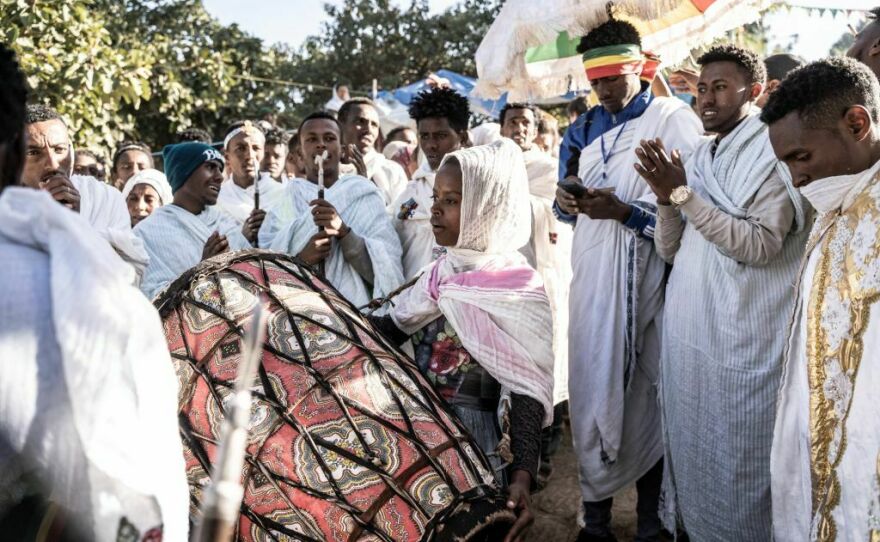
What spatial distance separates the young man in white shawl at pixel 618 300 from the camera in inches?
146

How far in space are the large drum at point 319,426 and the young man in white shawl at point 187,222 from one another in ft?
5.36

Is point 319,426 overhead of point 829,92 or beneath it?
beneath

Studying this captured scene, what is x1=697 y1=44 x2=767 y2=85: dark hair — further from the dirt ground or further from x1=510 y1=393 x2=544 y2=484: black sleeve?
the dirt ground

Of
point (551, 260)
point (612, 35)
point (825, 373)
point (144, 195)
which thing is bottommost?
point (551, 260)

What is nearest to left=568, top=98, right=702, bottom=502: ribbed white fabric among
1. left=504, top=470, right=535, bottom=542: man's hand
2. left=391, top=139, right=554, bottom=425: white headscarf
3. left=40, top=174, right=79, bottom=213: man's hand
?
left=391, top=139, right=554, bottom=425: white headscarf

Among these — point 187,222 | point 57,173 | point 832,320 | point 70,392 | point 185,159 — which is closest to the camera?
point 70,392

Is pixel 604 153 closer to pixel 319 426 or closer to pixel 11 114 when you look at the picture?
pixel 319 426

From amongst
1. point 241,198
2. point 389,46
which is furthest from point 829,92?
point 389,46

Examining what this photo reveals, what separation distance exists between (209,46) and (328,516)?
533 inches

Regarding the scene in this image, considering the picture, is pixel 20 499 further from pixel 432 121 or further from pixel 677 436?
pixel 432 121

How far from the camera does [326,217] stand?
384 cm

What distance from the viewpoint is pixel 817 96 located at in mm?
2426

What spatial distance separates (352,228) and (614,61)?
1.52 meters

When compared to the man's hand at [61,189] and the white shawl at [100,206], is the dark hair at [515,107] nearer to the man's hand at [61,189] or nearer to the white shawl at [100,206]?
the white shawl at [100,206]
